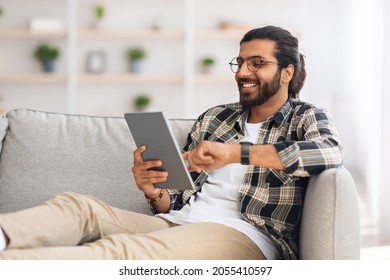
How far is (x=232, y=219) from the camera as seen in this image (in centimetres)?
177

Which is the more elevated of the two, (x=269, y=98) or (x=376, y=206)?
(x=269, y=98)

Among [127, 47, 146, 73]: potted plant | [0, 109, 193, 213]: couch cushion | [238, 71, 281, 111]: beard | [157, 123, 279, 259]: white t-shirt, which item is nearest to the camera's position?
[157, 123, 279, 259]: white t-shirt

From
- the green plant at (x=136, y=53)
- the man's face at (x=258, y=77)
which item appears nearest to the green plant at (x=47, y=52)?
the green plant at (x=136, y=53)

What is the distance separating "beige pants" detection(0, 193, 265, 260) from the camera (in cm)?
147

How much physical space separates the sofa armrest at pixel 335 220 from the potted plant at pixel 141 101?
3610 mm

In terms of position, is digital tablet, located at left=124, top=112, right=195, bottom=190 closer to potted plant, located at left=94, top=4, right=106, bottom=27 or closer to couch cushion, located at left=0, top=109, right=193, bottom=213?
couch cushion, located at left=0, top=109, right=193, bottom=213

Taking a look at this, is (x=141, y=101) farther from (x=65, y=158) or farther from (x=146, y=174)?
(x=146, y=174)

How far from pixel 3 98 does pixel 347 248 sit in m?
4.19

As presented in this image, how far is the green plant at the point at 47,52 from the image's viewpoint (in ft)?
16.3

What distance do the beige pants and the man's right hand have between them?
110mm

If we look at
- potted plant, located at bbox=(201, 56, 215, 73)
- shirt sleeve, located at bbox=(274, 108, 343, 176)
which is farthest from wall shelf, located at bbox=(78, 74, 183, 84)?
shirt sleeve, located at bbox=(274, 108, 343, 176)

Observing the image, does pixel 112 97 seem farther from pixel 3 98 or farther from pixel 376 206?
pixel 376 206

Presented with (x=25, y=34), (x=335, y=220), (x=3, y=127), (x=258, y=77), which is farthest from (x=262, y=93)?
(x=25, y=34)
